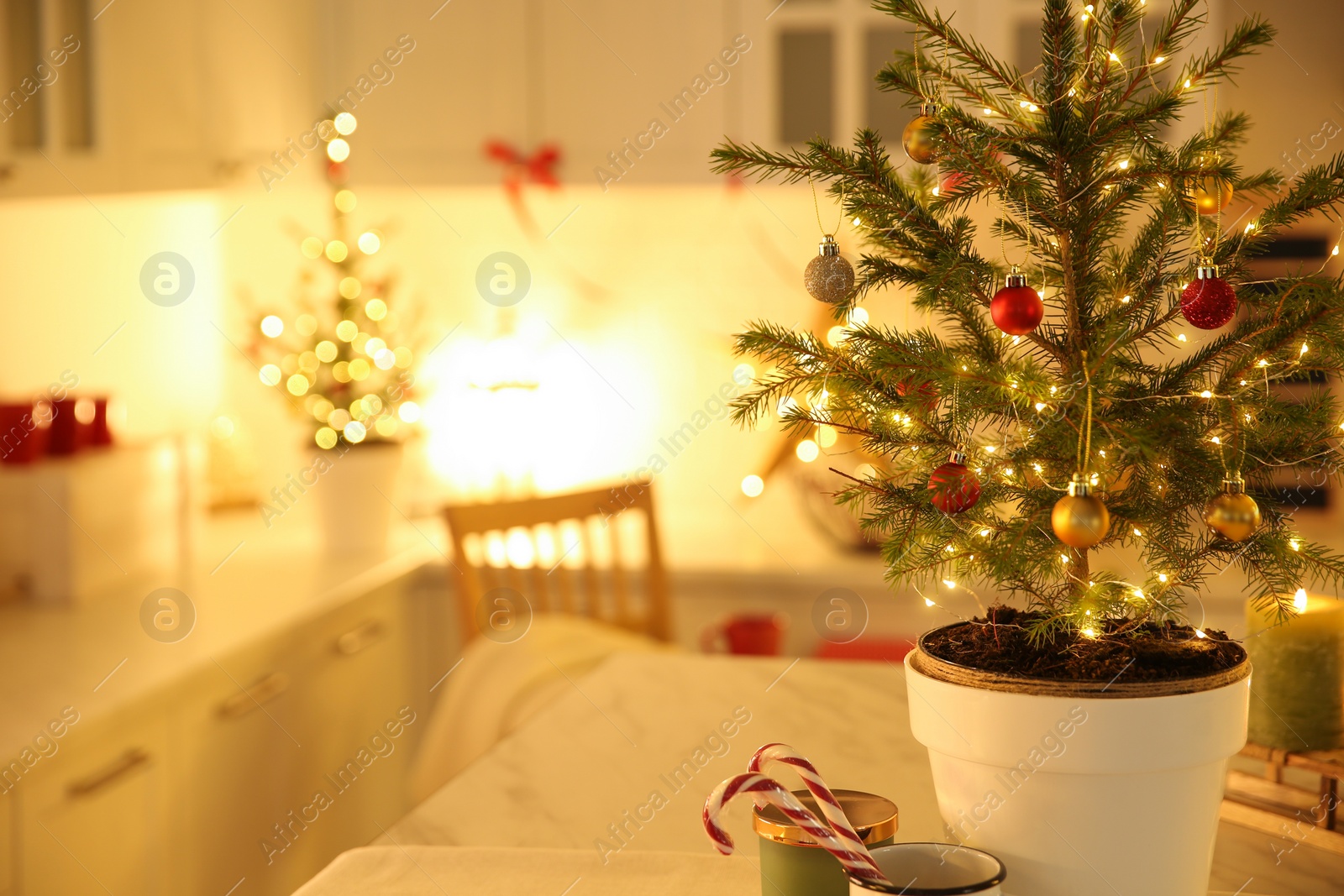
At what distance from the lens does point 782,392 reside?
745mm

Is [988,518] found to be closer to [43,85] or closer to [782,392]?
[782,392]

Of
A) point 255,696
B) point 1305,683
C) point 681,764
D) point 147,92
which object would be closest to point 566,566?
point 255,696

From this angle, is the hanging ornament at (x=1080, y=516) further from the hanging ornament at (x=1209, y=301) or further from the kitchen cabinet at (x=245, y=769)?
the kitchen cabinet at (x=245, y=769)

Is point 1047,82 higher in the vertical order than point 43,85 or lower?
lower

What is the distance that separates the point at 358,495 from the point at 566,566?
455mm

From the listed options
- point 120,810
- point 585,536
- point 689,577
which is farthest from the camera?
point 689,577

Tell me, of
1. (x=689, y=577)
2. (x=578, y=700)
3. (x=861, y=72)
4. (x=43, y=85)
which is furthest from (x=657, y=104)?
(x=578, y=700)

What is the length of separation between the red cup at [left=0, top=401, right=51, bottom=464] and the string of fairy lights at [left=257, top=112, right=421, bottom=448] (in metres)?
0.49

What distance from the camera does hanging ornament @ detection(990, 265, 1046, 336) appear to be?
640 mm

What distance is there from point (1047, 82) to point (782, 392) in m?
0.23

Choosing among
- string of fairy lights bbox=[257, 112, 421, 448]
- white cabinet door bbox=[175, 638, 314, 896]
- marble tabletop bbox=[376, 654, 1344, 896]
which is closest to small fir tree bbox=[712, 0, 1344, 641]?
marble tabletop bbox=[376, 654, 1344, 896]

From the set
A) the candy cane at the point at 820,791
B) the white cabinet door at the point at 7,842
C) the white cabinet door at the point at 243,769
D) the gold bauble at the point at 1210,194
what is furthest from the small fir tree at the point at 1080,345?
the white cabinet door at the point at 243,769

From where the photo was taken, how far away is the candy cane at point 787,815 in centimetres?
61

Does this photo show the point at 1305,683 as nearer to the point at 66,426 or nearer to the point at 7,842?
the point at 7,842
